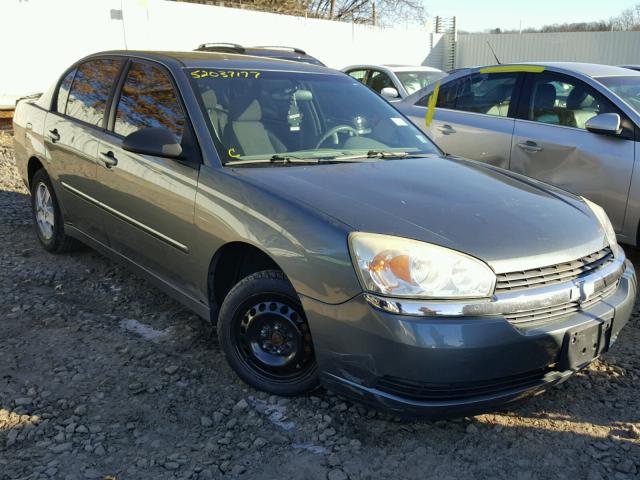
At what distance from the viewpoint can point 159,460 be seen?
104 inches

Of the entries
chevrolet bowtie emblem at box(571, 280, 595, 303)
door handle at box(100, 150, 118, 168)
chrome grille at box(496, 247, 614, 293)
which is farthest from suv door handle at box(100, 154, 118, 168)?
chevrolet bowtie emblem at box(571, 280, 595, 303)

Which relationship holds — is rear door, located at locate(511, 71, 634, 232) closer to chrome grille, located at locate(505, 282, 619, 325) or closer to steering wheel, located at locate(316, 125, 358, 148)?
steering wheel, located at locate(316, 125, 358, 148)

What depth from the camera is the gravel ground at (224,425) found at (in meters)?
2.62

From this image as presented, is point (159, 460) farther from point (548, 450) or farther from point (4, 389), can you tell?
point (548, 450)

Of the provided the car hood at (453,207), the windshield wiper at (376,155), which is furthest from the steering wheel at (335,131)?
the car hood at (453,207)

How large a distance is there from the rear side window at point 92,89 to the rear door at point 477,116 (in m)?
2.75

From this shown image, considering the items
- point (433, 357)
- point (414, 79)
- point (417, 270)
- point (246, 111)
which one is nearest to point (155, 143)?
point (246, 111)

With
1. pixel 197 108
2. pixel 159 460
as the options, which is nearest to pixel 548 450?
pixel 159 460

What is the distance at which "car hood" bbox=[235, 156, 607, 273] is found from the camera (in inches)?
105

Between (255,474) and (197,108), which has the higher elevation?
(197,108)

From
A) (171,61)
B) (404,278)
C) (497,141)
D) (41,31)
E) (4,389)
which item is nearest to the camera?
(404,278)

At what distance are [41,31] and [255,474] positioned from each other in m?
12.6

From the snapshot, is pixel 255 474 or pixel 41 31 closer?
pixel 255 474

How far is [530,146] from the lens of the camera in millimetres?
5348
